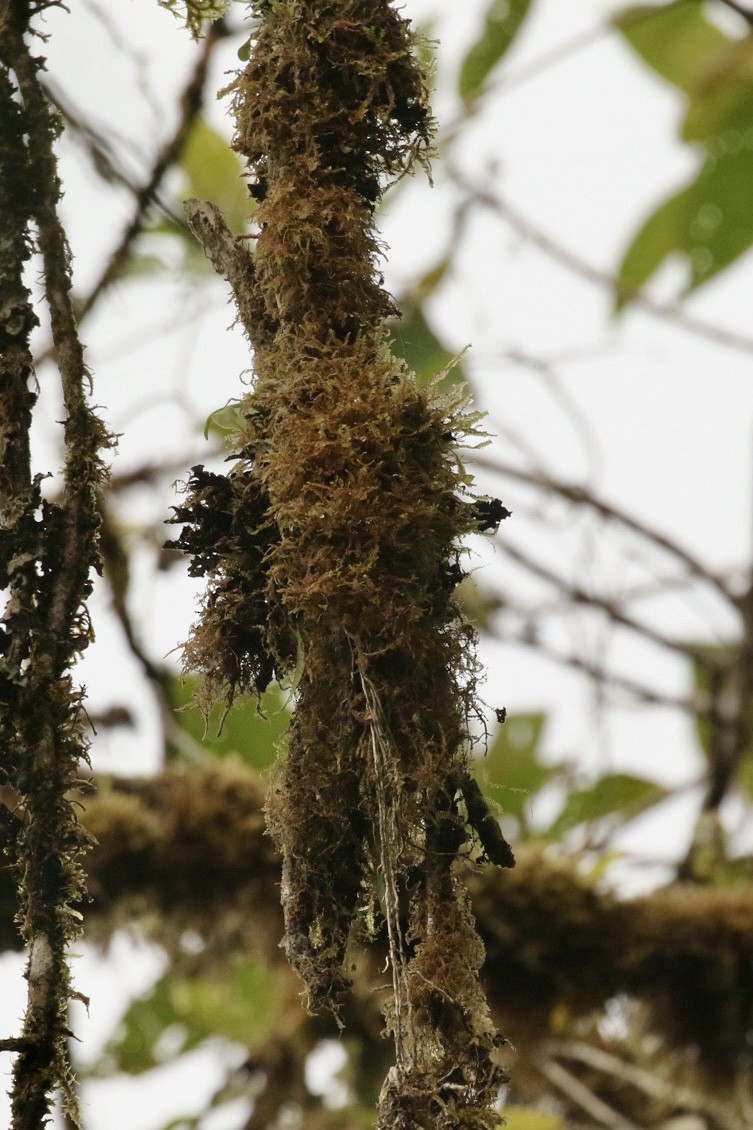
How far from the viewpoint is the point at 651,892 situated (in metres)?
1.56

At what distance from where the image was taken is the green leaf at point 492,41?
133 cm

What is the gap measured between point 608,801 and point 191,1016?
2.41 feet

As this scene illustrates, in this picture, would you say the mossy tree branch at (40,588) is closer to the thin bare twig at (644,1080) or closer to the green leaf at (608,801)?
the thin bare twig at (644,1080)

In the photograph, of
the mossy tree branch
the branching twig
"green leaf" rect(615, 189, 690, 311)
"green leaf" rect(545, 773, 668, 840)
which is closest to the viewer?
the mossy tree branch

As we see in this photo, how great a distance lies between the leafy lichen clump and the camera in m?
0.54

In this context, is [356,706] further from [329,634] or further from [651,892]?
[651,892]

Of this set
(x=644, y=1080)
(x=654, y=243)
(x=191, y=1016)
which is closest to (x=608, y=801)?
(x=644, y=1080)

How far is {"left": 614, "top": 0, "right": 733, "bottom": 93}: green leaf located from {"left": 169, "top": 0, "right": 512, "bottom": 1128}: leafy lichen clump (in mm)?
787

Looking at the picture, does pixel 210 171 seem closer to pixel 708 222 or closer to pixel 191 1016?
pixel 708 222

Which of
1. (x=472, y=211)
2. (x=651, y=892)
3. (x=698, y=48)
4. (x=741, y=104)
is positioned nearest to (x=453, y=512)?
(x=741, y=104)

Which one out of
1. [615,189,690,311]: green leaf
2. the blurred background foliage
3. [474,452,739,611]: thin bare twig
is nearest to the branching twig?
the blurred background foliage

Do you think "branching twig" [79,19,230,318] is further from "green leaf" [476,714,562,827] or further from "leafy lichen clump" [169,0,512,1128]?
"green leaf" [476,714,562,827]

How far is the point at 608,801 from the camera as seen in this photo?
1.89 m

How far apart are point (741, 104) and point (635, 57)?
0.19 meters
